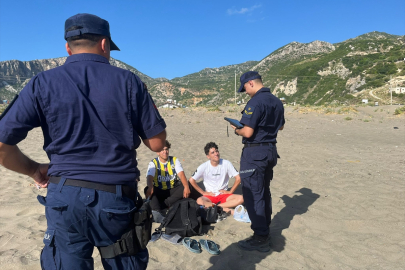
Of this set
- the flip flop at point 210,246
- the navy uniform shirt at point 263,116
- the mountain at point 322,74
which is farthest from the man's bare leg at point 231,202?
the mountain at point 322,74

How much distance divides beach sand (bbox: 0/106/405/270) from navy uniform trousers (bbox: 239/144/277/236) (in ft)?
1.39

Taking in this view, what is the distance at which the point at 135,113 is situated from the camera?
1593 millimetres

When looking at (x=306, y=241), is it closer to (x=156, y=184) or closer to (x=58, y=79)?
(x=156, y=184)

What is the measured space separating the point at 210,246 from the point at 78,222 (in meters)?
2.35

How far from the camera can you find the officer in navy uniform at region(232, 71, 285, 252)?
3.30m

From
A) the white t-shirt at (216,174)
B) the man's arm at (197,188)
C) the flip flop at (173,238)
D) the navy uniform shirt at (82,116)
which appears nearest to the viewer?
the navy uniform shirt at (82,116)

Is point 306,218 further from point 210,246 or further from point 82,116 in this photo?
point 82,116

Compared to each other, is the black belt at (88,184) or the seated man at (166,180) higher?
the black belt at (88,184)

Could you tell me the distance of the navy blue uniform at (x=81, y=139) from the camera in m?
1.48

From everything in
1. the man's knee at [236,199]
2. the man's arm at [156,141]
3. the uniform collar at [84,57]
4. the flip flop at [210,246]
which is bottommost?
the flip flop at [210,246]

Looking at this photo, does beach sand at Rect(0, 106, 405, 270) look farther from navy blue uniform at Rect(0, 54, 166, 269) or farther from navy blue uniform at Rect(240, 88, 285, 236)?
navy blue uniform at Rect(0, 54, 166, 269)

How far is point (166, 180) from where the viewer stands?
194 inches

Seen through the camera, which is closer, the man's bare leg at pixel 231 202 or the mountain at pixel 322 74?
the man's bare leg at pixel 231 202

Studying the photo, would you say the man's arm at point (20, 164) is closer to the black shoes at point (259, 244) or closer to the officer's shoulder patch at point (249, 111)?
the officer's shoulder patch at point (249, 111)
